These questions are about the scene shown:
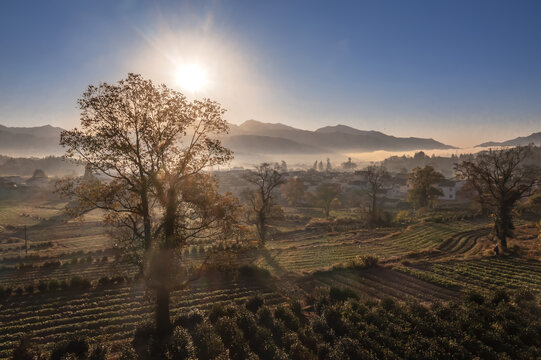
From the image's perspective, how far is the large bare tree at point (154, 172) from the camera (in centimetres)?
1463

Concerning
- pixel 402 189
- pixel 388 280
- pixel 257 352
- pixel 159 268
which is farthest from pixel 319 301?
pixel 402 189

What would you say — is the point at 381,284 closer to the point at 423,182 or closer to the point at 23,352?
the point at 23,352

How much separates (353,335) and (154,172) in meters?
14.7

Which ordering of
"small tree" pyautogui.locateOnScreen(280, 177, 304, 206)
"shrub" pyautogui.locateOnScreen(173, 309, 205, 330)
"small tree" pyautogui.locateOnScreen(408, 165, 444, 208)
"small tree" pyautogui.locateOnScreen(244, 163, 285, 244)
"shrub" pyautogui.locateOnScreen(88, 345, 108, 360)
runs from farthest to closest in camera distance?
"small tree" pyautogui.locateOnScreen(280, 177, 304, 206)
"small tree" pyautogui.locateOnScreen(408, 165, 444, 208)
"small tree" pyautogui.locateOnScreen(244, 163, 285, 244)
"shrub" pyautogui.locateOnScreen(173, 309, 205, 330)
"shrub" pyautogui.locateOnScreen(88, 345, 108, 360)

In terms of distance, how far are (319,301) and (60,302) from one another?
21803mm

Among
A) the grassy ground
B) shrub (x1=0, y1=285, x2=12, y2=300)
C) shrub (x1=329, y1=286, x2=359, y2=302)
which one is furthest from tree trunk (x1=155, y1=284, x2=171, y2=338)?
shrub (x1=0, y1=285, x2=12, y2=300)

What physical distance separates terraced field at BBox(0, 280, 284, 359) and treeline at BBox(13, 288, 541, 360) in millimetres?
2512

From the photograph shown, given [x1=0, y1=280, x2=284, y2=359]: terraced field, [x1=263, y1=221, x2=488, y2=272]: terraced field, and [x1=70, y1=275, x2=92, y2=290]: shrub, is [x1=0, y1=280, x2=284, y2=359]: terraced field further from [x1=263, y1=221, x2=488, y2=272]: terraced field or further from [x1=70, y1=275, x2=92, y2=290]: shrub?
[x1=263, y1=221, x2=488, y2=272]: terraced field

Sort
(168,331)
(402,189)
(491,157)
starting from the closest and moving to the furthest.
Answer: (168,331), (491,157), (402,189)

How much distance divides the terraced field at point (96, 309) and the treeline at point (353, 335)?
2.51m

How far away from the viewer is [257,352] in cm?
1503

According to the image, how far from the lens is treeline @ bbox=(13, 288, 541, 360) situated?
547 inches

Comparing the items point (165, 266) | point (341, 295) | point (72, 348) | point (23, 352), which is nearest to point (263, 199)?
point (341, 295)

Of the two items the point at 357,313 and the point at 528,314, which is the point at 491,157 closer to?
the point at 528,314
